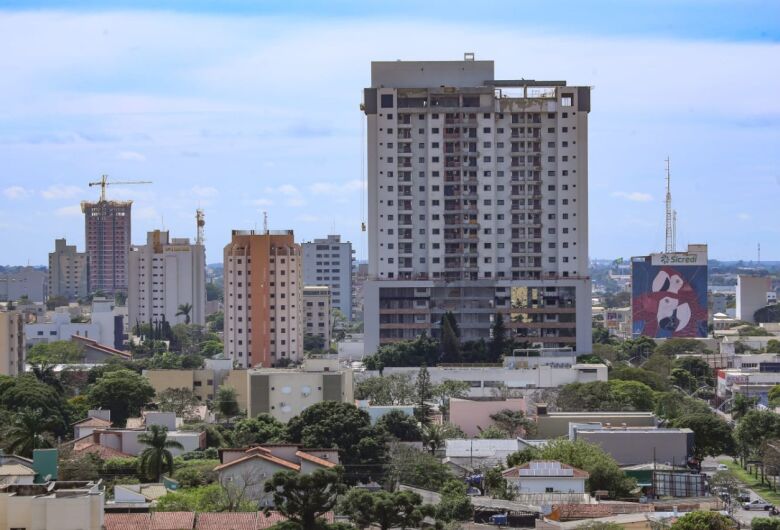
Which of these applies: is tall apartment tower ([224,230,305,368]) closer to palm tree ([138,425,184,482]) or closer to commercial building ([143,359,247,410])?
commercial building ([143,359,247,410])

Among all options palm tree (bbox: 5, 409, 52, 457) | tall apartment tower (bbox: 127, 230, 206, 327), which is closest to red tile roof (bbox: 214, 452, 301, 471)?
palm tree (bbox: 5, 409, 52, 457)

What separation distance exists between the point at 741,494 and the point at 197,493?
18.7m

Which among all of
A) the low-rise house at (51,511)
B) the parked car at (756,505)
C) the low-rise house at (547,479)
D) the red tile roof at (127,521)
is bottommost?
the parked car at (756,505)

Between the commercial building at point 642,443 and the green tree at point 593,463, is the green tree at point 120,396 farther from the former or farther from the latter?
the green tree at point 593,463

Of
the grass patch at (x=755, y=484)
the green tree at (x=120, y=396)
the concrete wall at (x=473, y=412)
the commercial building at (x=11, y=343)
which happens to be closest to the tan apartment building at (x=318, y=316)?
the commercial building at (x=11, y=343)

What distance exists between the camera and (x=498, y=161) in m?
96.6

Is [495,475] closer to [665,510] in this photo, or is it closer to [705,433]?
[665,510]

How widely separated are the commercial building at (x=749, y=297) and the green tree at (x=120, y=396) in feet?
360

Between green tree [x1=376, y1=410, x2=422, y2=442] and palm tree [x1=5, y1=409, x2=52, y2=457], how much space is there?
12182mm

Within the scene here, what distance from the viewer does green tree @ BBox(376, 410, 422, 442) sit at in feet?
205

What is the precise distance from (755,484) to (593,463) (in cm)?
1072

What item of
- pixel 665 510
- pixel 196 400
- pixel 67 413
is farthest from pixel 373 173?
pixel 665 510

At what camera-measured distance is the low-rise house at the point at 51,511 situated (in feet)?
113

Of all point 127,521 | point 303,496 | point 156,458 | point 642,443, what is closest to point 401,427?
point 642,443
